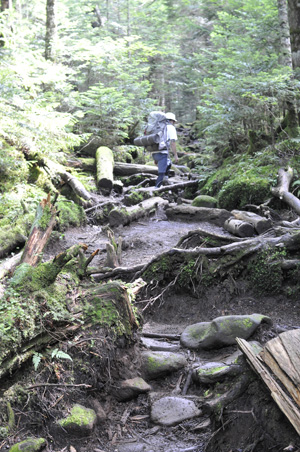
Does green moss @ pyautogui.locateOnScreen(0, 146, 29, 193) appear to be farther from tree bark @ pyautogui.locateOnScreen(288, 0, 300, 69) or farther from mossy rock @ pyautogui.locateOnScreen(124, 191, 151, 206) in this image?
tree bark @ pyautogui.locateOnScreen(288, 0, 300, 69)

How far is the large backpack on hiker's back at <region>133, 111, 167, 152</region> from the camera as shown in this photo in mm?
13055

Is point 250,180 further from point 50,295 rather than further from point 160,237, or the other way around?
point 50,295

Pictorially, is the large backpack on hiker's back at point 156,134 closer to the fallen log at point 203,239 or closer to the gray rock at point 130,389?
the fallen log at point 203,239

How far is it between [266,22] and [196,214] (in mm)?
8222

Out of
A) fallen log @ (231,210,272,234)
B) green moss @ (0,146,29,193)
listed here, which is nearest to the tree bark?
fallen log @ (231,210,272,234)

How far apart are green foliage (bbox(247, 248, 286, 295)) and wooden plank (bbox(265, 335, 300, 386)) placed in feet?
9.25

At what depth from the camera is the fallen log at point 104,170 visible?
44.2ft

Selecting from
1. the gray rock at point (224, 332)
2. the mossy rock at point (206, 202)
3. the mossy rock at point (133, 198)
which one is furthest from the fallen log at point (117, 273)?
the mossy rock at point (133, 198)

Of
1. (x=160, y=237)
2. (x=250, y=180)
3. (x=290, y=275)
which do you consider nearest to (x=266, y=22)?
(x=250, y=180)

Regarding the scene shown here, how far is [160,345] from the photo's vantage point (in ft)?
16.7

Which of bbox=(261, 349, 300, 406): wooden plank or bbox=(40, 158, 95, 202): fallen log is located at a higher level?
bbox=(261, 349, 300, 406): wooden plank

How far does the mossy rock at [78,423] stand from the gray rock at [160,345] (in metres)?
1.52

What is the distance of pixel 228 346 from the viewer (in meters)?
4.89

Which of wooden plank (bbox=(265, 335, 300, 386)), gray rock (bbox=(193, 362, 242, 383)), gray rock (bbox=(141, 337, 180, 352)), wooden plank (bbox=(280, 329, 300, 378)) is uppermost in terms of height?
wooden plank (bbox=(280, 329, 300, 378))
